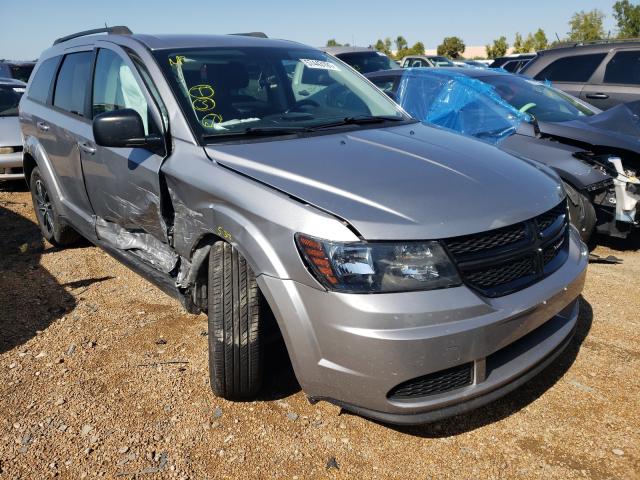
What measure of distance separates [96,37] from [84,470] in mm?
3009

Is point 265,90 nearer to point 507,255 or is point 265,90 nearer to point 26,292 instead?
point 507,255

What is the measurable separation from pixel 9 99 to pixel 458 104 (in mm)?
7048

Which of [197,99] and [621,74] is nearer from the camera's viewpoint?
[197,99]

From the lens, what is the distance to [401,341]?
2104mm

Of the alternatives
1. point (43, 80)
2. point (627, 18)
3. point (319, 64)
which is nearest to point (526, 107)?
point (319, 64)

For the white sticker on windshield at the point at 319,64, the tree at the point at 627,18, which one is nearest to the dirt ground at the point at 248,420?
the white sticker on windshield at the point at 319,64

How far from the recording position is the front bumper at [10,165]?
786cm

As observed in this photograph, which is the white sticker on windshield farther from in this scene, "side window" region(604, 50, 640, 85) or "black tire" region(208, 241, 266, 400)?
"side window" region(604, 50, 640, 85)

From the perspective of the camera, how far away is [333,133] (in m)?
3.14

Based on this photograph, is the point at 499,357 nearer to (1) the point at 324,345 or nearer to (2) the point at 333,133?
(1) the point at 324,345

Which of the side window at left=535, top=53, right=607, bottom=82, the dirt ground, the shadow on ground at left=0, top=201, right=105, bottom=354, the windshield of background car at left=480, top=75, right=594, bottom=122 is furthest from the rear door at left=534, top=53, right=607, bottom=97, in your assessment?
the shadow on ground at left=0, top=201, right=105, bottom=354

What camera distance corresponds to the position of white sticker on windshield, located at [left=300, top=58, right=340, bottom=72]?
12.6ft

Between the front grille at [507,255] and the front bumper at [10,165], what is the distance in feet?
24.2

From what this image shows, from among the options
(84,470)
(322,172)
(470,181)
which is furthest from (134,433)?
(470,181)
